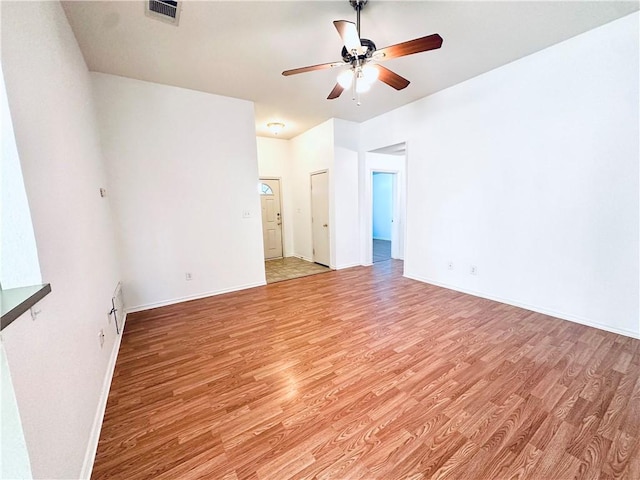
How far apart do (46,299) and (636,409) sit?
3417mm

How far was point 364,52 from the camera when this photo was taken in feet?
6.87

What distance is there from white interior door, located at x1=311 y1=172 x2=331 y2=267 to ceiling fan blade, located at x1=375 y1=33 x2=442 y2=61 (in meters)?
3.20

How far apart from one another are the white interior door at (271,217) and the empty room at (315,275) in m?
1.88

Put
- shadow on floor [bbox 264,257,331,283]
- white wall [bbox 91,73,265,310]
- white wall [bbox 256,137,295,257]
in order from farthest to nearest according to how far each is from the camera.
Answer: white wall [bbox 256,137,295,257]
shadow on floor [bbox 264,257,331,283]
white wall [bbox 91,73,265,310]

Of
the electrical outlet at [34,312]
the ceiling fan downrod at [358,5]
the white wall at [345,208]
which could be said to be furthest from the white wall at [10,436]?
the white wall at [345,208]

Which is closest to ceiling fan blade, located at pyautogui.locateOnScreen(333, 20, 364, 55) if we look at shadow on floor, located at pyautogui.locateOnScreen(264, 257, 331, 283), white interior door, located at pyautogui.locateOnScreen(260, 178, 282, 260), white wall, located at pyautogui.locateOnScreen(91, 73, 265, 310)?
white wall, located at pyautogui.locateOnScreen(91, 73, 265, 310)

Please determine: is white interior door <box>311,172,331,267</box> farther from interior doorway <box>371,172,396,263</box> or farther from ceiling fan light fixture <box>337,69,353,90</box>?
interior doorway <box>371,172,396,263</box>

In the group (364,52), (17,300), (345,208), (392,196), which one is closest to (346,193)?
(345,208)

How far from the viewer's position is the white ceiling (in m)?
2.13

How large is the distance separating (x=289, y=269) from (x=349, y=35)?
167 inches

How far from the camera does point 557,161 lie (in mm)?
2803

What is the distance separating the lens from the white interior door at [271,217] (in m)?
6.25

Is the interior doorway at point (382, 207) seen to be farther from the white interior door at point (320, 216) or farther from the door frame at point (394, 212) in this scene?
the white interior door at point (320, 216)

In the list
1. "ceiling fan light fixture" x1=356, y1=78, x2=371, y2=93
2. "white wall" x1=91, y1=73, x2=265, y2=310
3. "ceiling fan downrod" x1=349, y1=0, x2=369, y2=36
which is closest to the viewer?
"ceiling fan downrod" x1=349, y1=0, x2=369, y2=36
